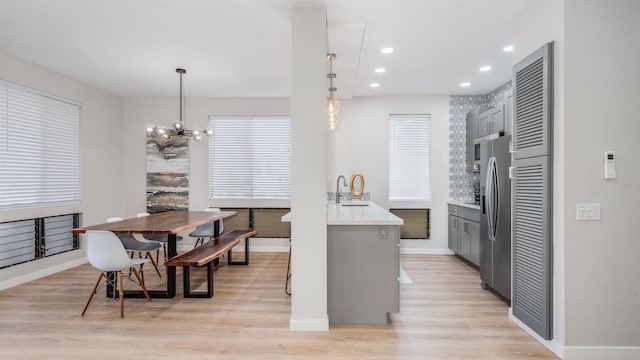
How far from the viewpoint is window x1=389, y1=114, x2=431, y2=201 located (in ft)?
17.6

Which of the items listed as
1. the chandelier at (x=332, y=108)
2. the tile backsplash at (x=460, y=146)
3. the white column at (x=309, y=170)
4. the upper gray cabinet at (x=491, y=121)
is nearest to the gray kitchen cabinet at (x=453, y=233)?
the tile backsplash at (x=460, y=146)

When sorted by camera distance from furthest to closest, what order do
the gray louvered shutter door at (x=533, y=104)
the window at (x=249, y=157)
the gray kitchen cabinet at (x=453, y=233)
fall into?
the window at (x=249, y=157), the gray kitchen cabinet at (x=453, y=233), the gray louvered shutter door at (x=533, y=104)

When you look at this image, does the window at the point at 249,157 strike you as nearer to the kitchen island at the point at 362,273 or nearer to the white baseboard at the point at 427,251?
the white baseboard at the point at 427,251

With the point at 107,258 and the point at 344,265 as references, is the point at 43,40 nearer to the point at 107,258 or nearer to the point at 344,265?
the point at 107,258

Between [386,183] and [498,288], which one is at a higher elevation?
[386,183]

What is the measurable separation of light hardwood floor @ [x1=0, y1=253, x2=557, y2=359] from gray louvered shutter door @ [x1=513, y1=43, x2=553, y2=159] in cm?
156

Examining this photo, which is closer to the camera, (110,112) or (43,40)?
(43,40)

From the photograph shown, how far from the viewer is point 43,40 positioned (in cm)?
332

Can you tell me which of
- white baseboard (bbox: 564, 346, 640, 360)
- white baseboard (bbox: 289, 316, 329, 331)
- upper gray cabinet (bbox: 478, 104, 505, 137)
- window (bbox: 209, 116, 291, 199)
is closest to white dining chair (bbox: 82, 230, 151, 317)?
white baseboard (bbox: 289, 316, 329, 331)

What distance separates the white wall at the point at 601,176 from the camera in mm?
2164

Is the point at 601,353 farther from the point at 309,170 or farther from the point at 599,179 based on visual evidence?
the point at 309,170

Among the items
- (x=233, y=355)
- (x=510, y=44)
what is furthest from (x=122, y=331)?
(x=510, y=44)

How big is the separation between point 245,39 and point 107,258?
102 inches

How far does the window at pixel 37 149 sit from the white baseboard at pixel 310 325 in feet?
12.7
